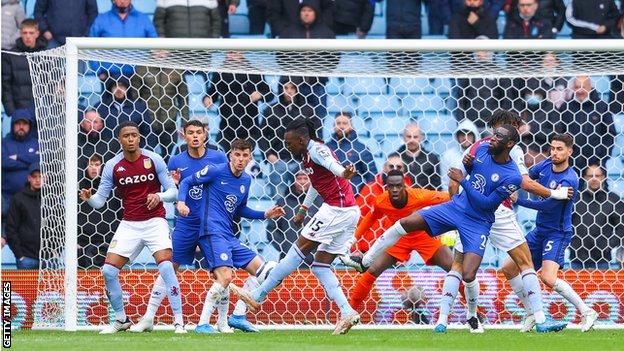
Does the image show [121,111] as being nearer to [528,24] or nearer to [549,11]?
[528,24]

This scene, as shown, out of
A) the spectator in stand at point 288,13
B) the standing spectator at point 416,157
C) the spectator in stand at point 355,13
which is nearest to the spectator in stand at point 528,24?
the spectator in stand at point 355,13

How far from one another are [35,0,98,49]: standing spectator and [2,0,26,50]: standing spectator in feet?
0.88

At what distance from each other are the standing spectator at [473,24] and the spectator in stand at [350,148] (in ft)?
7.75

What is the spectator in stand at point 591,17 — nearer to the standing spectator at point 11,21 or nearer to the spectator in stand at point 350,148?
the spectator in stand at point 350,148

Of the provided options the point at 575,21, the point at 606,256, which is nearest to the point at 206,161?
the point at 606,256

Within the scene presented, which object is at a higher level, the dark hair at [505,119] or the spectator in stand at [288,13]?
the spectator in stand at [288,13]

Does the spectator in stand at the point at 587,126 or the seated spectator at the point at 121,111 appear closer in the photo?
the seated spectator at the point at 121,111

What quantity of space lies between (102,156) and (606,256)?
5.16 meters

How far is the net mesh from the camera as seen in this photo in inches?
500

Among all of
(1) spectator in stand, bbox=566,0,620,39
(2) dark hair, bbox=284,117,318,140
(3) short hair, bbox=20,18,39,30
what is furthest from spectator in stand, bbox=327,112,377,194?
(3) short hair, bbox=20,18,39,30

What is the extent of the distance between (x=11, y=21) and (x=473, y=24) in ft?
17.9

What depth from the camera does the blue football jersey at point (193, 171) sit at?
11859 mm

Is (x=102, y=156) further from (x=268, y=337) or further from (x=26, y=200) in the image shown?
(x=268, y=337)

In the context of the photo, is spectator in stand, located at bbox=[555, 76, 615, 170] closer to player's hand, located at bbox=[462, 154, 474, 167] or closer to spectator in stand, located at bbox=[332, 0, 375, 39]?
player's hand, located at bbox=[462, 154, 474, 167]
